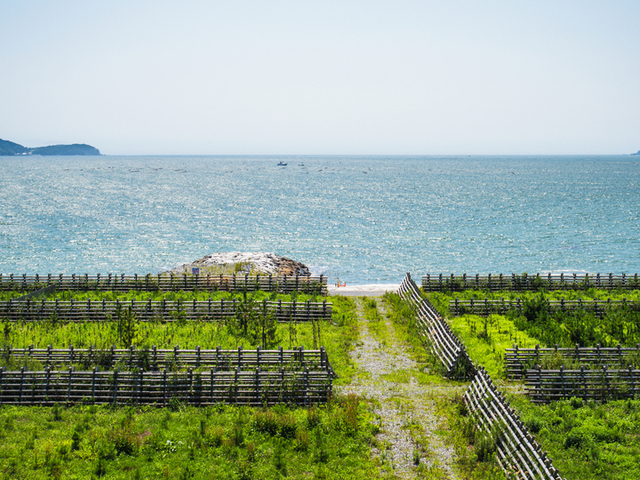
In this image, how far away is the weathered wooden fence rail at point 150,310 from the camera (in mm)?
25484

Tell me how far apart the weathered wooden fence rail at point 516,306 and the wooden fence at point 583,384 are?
9.21 meters

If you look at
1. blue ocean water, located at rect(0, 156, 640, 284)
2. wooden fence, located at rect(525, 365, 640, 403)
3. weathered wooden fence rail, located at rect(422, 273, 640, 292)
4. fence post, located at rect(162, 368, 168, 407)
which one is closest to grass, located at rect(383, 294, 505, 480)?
wooden fence, located at rect(525, 365, 640, 403)

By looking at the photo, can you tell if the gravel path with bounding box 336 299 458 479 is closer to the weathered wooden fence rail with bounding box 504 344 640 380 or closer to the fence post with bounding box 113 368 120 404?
the weathered wooden fence rail with bounding box 504 344 640 380

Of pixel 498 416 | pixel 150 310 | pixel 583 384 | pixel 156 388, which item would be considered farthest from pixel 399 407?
pixel 150 310

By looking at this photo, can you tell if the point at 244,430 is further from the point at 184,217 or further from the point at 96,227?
the point at 184,217

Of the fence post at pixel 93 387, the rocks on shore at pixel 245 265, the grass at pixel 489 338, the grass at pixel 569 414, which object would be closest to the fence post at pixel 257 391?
the fence post at pixel 93 387

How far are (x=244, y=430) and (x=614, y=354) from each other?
549 inches

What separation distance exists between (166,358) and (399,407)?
8673mm

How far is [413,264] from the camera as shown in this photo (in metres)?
52.7

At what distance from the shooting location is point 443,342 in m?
20.7

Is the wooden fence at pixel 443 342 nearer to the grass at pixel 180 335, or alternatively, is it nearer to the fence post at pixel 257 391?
the grass at pixel 180 335

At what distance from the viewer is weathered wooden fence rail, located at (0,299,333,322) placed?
2548 cm

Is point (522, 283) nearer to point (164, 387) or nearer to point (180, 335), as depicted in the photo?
point (180, 335)

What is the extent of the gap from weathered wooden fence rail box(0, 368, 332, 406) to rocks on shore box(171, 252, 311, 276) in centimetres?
2085
